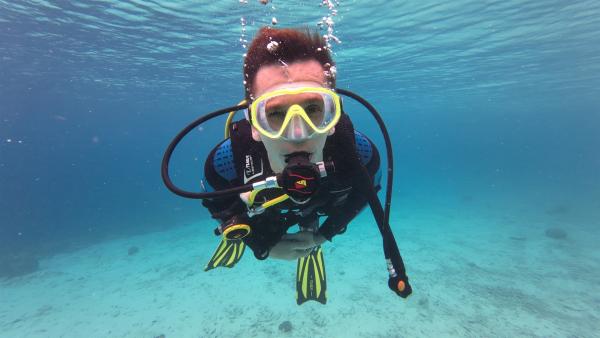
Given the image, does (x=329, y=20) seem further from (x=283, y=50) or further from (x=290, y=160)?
(x=290, y=160)

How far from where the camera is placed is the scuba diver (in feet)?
9.23

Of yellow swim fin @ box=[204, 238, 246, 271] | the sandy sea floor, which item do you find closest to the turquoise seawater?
the sandy sea floor

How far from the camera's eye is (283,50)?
10.1 feet

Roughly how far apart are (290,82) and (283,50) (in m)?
0.38

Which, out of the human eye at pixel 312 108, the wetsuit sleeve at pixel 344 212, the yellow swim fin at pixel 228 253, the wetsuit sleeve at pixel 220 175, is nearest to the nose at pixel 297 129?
the human eye at pixel 312 108

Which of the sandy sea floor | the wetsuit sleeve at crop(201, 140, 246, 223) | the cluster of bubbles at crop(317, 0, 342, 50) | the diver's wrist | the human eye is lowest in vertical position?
the sandy sea floor

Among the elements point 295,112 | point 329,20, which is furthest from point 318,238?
point 329,20

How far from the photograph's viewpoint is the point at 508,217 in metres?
24.4

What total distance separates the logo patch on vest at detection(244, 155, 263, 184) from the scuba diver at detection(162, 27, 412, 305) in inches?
0.5

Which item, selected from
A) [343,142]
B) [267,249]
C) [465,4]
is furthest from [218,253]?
[465,4]

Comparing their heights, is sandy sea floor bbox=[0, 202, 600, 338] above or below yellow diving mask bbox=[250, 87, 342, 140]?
below

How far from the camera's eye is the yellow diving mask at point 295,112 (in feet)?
9.19

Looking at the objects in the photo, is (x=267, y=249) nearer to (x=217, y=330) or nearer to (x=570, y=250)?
(x=217, y=330)

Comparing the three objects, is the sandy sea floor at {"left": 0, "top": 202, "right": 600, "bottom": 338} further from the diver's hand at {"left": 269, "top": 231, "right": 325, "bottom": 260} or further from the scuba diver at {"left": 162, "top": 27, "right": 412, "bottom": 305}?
the scuba diver at {"left": 162, "top": 27, "right": 412, "bottom": 305}
